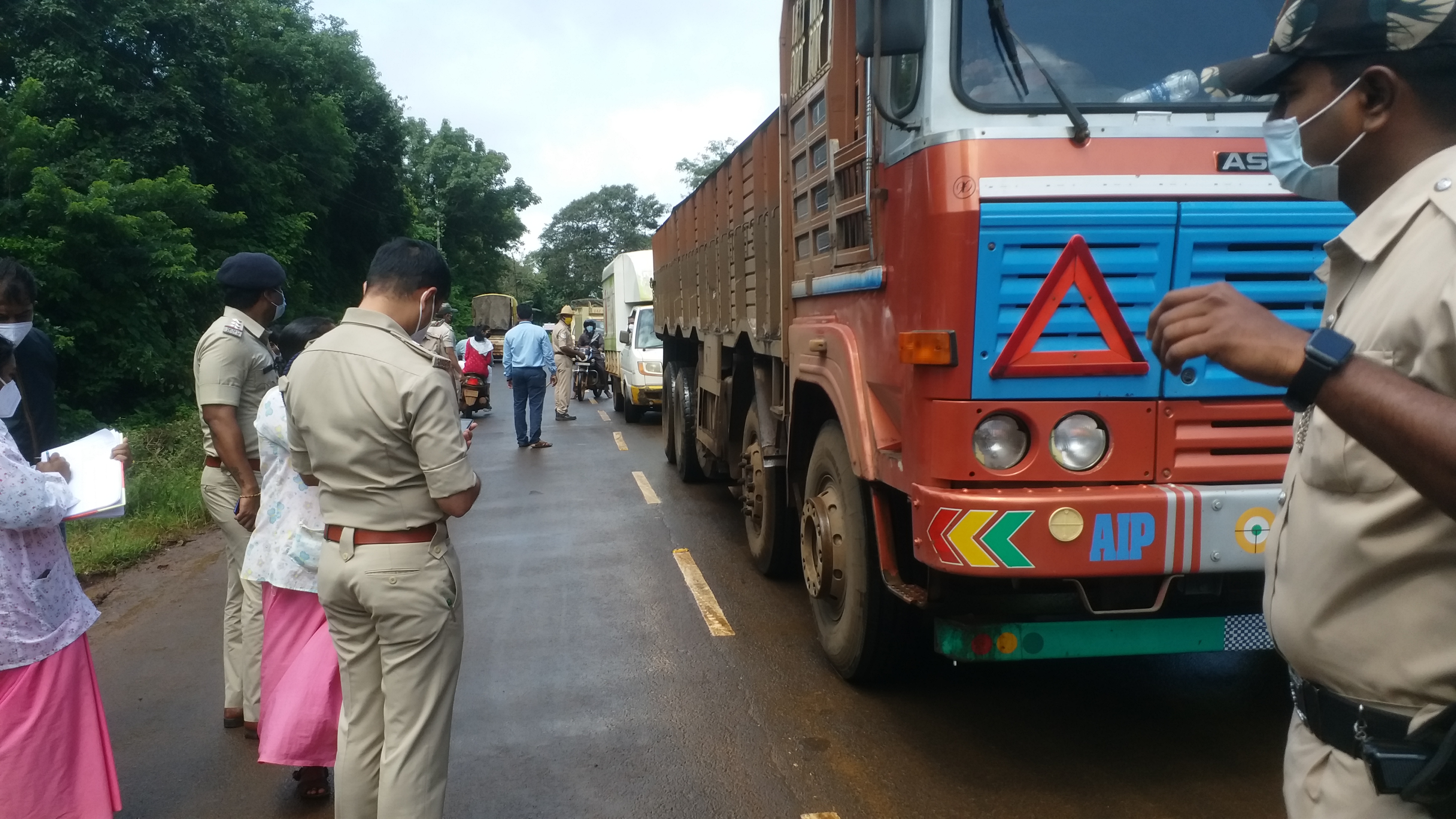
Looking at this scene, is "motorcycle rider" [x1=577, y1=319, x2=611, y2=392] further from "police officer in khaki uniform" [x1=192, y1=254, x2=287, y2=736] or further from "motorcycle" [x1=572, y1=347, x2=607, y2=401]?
"police officer in khaki uniform" [x1=192, y1=254, x2=287, y2=736]

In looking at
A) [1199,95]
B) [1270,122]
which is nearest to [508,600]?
[1199,95]

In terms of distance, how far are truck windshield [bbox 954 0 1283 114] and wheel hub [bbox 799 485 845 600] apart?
1.84m

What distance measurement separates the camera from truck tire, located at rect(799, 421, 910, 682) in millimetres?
4461

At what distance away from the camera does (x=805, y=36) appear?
18.0 ft

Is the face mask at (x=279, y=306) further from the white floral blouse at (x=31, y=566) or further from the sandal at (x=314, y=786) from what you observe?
the sandal at (x=314, y=786)

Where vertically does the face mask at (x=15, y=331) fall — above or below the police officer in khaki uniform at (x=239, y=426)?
above

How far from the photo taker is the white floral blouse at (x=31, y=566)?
10.2 ft

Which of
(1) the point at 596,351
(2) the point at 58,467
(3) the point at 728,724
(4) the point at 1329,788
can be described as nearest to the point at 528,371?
(1) the point at 596,351

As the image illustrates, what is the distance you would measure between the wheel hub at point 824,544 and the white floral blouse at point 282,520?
6.79 ft

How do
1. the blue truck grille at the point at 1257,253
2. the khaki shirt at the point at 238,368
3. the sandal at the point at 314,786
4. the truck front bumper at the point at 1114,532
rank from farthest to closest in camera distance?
the khaki shirt at the point at 238,368
the sandal at the point at 314,786
the blue truck grille at the point at 1257,253
the truck front bumper at the point at 1114,532

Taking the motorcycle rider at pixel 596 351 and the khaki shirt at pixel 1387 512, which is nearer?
the khaki shirt at pixel 1387 512

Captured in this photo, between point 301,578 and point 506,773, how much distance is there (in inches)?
42.1

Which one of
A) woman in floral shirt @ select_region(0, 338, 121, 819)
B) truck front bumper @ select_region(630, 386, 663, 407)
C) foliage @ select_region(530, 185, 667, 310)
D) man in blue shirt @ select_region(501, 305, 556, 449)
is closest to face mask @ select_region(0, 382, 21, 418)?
woman in floral shirt @ select_region(0, 338, 121, 819)

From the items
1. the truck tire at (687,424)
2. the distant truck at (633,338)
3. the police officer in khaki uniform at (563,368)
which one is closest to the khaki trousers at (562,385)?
the police officer in khaki uniform at (563,368)
